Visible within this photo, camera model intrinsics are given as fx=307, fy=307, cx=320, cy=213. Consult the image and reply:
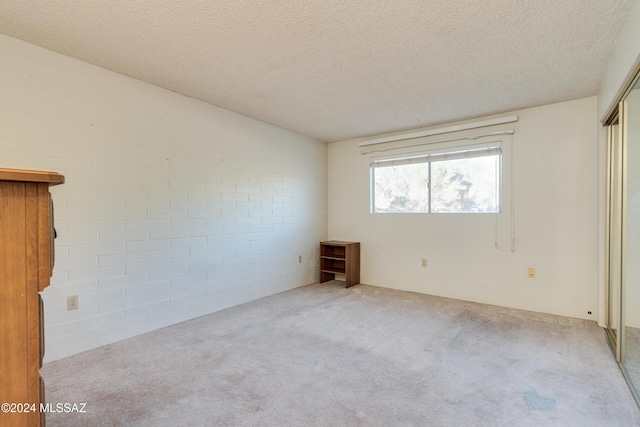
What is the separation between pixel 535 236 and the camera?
359 centimetres

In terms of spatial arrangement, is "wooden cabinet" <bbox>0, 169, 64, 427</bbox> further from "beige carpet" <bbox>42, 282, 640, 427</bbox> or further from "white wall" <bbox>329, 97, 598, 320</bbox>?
"white wall" <bbox>329, 97, 598, 320</bbox>

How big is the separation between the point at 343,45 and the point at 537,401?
106 inches

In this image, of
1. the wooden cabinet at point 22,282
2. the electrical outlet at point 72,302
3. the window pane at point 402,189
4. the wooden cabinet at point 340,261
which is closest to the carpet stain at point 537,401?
the wooden cabinet at point 22,282

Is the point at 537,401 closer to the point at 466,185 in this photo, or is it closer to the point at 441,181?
the point at 466,185

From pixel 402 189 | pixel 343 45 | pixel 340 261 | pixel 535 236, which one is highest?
pixel 343 45

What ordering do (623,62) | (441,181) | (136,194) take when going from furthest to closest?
(441,181), (136,194), (623,62)

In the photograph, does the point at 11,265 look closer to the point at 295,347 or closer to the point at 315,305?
the point at 295,347

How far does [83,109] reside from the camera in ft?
8.45

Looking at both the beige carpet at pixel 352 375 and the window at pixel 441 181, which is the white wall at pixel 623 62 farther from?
the beige carpet at pixel 352 375

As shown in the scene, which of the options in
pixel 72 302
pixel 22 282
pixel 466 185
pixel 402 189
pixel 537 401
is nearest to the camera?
pixel 22 282

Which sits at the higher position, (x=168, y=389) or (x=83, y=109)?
(x=83, y=109)

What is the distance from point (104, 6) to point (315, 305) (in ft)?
11.0

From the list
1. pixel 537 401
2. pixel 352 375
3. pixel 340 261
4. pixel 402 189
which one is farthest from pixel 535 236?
pixel 352 375

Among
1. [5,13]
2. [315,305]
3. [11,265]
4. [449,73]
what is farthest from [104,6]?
[315,305]
